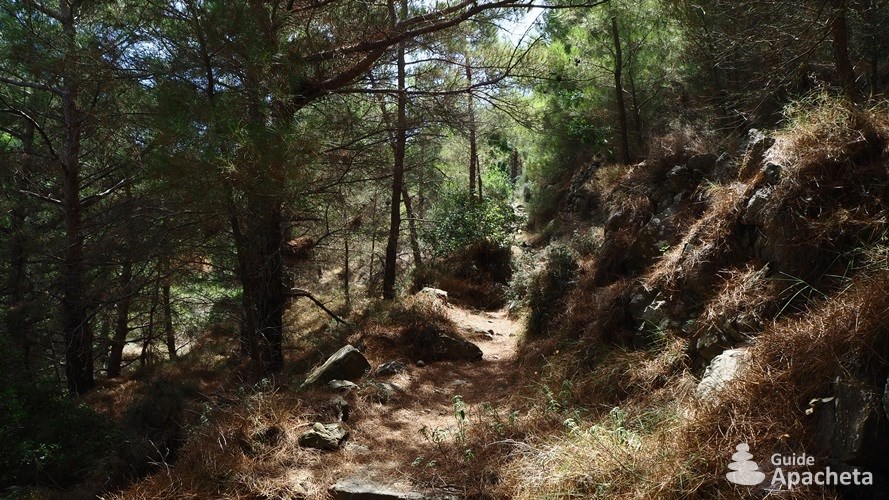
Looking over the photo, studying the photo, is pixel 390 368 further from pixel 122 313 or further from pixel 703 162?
pixel 122 313

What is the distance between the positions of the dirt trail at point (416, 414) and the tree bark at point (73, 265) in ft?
19.6

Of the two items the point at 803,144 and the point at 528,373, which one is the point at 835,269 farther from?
the point at 528,373

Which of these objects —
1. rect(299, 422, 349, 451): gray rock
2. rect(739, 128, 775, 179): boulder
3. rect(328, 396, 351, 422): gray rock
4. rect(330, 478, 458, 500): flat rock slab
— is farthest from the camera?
rect(328, 396, 351, 422): gray rock

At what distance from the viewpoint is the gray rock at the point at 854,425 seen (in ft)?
7.47

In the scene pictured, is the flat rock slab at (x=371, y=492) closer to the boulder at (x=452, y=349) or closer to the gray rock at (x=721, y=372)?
the gray rock at (x=721, y=372)

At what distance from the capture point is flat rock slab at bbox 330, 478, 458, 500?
3416 millimetres

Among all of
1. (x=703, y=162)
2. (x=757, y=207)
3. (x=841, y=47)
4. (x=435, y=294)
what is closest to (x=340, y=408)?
(x=757, y=207)

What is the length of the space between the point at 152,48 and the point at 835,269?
6.47 metres

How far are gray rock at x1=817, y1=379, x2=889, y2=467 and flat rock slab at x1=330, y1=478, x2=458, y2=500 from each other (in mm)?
2127

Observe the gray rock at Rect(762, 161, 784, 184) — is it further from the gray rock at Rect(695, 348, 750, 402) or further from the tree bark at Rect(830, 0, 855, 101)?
the gray rock at Rect(695, 348, 750, 402)

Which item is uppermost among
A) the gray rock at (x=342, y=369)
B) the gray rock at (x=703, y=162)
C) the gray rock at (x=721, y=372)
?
the gray rock at (x=703, y=162)

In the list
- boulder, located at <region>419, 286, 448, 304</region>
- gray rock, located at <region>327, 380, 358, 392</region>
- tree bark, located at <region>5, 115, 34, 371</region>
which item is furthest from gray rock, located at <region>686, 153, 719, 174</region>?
tree bark, located at <region>5, 115, 34, 371</region>

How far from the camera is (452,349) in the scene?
26.2 ft

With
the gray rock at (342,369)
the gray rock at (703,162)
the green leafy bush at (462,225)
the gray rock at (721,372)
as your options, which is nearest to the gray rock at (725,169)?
the gray rock at (703,162)
